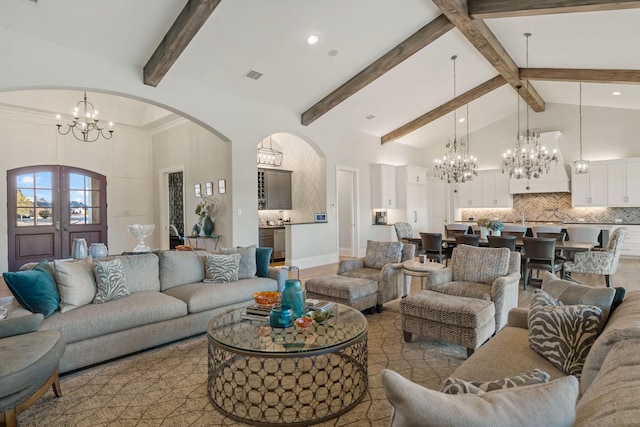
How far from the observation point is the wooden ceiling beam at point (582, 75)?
6227 mm

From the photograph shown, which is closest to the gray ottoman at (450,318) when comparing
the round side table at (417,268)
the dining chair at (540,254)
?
the round side table at (417,268)

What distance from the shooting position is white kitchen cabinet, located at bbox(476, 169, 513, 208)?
405 inches

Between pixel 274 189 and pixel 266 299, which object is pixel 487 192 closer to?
pixel 274 189

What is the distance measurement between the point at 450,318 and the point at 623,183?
26.8 feet

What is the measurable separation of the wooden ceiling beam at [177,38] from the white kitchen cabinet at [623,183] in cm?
929

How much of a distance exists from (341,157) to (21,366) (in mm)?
7340

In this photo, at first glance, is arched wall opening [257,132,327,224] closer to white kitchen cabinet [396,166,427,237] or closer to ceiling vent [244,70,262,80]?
white kitchen cabinet [396,166,427,237]

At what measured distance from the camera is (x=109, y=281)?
330cm

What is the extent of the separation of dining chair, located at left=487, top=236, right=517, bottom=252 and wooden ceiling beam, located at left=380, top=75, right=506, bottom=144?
13.6 ft

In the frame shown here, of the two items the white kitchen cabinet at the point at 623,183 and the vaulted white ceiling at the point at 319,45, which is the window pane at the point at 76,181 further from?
the white kitchen cabinet at the point at 623,183

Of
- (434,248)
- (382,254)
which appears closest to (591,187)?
(434,248)

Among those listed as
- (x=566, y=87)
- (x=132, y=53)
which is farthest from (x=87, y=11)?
(x=566, y=87)

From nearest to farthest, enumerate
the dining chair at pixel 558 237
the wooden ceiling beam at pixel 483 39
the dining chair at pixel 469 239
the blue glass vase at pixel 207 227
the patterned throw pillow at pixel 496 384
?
the patterned throw pillow at pixel 496 384
the wooden ceiling beam at pixel 483 39
the dining chair at pixel 558 237
the dining chair at pixel 469 239
the blue glass vase at pixel 207 227

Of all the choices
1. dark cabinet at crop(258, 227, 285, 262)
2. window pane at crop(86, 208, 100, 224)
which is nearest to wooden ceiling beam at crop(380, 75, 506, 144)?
dark cabinet at crop(258, 227, 285, 262)
